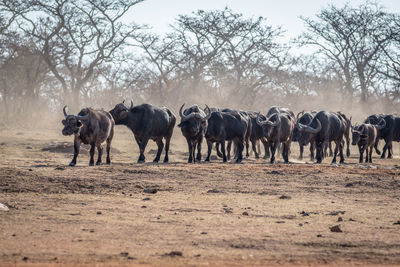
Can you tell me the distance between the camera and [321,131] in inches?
756

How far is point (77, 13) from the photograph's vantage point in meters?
36.9

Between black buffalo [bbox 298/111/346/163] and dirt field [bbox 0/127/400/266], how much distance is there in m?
4.97

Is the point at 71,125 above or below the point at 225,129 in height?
below

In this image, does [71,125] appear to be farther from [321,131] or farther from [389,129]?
[389,129]

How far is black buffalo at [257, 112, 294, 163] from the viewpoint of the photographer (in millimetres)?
18406

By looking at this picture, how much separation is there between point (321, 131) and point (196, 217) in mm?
11728

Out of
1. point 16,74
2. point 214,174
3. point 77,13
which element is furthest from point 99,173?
point 16,74

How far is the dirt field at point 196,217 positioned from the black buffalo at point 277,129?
427cm

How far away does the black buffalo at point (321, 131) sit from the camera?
19016 mm

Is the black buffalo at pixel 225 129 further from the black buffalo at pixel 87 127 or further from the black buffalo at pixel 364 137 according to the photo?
the black buffalo at pixel 364 137

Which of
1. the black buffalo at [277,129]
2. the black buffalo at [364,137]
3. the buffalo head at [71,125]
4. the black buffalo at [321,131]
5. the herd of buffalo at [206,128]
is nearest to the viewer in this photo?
the buffalo head at [71,125]

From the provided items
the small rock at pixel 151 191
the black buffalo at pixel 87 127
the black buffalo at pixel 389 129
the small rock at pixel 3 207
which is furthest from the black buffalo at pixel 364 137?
the small rock at pixel 3 207

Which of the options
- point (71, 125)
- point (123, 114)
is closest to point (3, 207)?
point (71, 125)

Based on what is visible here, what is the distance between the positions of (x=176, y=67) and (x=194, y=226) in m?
36.3
